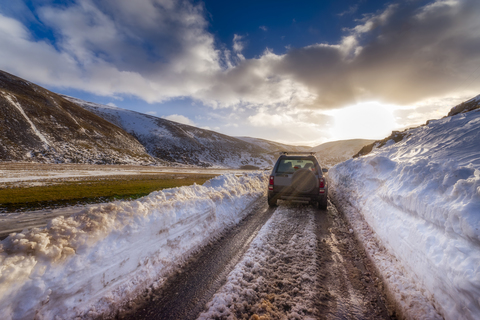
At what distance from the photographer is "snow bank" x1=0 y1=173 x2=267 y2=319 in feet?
6.66

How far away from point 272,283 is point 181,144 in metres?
75.1

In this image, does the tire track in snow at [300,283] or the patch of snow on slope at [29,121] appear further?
the patch of snow on slope at [29,121]

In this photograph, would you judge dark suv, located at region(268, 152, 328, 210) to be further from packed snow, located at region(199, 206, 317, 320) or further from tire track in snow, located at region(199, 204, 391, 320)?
packed snow, located at region(199, 206, 317, 320)

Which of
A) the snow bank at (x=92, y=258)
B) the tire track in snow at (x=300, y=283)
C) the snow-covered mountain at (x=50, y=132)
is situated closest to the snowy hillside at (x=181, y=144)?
the snow-covered mountain at (x=50, y=132)

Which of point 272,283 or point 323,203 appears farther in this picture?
point 323,203

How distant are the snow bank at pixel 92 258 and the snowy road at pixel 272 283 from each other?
342 mm

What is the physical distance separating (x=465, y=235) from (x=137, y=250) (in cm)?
454

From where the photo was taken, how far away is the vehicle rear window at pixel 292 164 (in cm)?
756

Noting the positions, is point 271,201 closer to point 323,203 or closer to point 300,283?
point 323,203

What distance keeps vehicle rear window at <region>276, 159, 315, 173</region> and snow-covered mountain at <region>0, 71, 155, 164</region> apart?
151 ft

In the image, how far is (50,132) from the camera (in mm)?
43656

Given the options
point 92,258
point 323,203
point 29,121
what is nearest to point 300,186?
point 323,203

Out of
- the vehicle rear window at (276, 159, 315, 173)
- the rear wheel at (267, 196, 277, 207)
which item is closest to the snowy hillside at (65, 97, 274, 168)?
the vehicle rear window at (276, 159, 315, 173)

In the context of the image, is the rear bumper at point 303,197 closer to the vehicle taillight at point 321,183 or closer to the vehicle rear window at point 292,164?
the vehicle taillight at point 321,183
